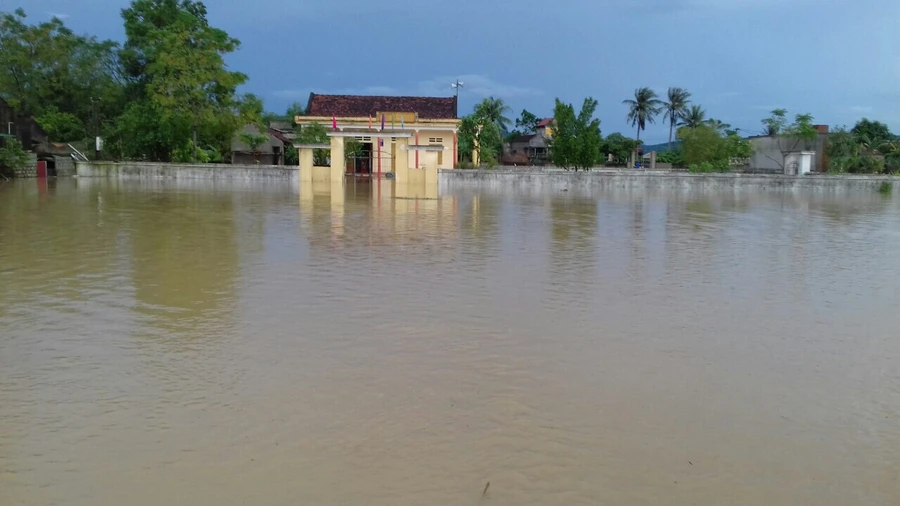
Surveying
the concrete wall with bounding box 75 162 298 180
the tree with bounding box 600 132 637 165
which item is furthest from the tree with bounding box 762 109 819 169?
the concrete wall with bounding box 75 162 298 180

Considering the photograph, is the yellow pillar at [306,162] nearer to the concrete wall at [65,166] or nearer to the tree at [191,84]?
the tree at [191,84]

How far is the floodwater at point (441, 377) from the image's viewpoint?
359 centimetres

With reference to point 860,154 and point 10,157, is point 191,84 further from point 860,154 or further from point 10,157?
point 860,154

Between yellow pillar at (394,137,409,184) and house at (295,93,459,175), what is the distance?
319 centimetres

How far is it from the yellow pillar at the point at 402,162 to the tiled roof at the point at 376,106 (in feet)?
32.2

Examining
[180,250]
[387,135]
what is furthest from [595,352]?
[387,135]

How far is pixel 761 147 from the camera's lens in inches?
2004

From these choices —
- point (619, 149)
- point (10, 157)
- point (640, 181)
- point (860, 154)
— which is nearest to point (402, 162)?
point (640, 181)

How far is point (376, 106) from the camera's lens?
46.6m

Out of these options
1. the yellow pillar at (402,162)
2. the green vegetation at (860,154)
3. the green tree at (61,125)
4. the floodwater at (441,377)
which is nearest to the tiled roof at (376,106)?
the yellow pillar at (402,162)

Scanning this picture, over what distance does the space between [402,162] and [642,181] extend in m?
11.7

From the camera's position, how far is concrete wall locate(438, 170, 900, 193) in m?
34.3

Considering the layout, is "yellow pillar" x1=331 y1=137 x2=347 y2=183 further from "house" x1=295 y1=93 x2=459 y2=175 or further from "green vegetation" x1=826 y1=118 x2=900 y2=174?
"green vegetation" x1=826 y1=118 x2=900 y2=174

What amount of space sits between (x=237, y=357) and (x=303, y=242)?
6.48 metres
